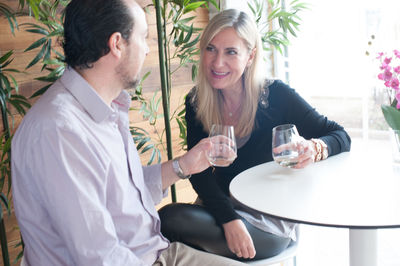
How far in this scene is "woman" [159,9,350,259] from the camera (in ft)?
5.77

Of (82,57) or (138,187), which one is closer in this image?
(82,57)

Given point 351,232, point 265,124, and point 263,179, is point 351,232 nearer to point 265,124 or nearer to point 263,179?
point 263,179

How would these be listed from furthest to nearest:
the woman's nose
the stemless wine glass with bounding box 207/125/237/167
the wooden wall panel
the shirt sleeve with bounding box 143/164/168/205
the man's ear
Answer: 1. the wooden wall panel
2. the woman's nose
3. the shirt sleeve with bounding box 143/164/168/205
4. the stemless wine glass with bounding box 207/125/237/167
5. the man's ear

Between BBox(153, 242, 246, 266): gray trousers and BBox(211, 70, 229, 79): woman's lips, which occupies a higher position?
BBox(211, 70, 229, 79): woman's lips

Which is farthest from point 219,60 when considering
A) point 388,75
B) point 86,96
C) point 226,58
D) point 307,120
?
point 86,96

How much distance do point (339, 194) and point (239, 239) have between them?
0.46 meters

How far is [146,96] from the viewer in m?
3.12

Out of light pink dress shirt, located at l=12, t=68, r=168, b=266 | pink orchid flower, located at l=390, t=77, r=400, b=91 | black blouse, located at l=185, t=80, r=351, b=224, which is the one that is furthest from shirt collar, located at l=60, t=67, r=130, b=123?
pink orchid flower, located at l=390, t=77, r=400, b=91

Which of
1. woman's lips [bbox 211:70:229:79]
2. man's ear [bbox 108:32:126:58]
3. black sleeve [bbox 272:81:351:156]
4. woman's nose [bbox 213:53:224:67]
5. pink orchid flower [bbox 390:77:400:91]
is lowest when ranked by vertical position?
black sleeve [bbox 272:81:351:156]

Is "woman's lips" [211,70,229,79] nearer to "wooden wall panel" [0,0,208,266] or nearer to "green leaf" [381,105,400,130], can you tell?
"green leaf" [381,105,400,130]

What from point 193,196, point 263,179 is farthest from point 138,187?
point 193,196

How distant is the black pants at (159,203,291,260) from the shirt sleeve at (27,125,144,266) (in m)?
0.60

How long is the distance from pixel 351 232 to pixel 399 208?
0.32 metres

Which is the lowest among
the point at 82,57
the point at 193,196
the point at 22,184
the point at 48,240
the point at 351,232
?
the point at 193,196
